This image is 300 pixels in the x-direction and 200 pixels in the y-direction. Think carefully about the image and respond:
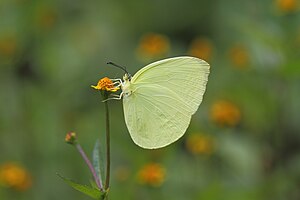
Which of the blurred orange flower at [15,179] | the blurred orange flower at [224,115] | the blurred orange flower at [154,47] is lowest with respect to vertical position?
the blurred orange flower at [15,179]

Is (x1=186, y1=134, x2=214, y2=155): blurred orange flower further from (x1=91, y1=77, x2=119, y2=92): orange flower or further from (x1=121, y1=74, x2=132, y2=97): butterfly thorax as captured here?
(x1=91, y1=77, x2=119, y2=92): orange flower

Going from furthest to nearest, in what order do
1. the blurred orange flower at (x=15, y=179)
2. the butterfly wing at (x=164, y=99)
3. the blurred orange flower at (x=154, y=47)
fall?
1. the blurred orange flower at (x=154, y=47)
2. the blurred orange flower at (x=15, y=179)
3. the butterfly wing at (x=164, y=99)

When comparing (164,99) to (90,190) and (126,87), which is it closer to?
(126,87)

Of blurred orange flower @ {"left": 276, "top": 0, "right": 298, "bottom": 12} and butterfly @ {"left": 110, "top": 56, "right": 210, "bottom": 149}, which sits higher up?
blurred orange flower @ {"left": 276, "top": 0, "right": 298, "bottom": 12}

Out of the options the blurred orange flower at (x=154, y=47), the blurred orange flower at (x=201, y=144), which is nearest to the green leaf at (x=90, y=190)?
the blurred orange flower at (x=201, y=144)

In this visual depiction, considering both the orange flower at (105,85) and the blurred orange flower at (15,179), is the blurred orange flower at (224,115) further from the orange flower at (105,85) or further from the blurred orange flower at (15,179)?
the orange flower at (105,85)

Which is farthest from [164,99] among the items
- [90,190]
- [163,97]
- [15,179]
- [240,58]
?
[240,58]

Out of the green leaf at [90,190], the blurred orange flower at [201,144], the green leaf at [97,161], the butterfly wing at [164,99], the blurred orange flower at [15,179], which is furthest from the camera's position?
the blurred orange flower at [201,144]

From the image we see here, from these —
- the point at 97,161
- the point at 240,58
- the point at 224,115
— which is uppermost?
the point at 97,161

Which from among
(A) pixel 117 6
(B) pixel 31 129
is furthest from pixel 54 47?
(A) pixel 117 6

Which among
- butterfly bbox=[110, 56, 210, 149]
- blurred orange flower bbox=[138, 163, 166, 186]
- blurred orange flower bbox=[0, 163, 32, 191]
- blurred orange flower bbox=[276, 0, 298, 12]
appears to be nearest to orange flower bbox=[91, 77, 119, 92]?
butterfly bbox=[110, 56, 210, 149]
